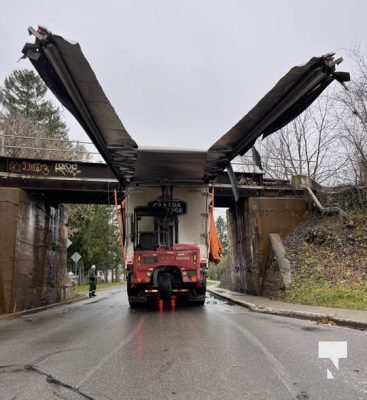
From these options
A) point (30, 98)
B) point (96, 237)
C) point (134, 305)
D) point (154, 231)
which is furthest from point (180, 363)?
point (30, 98)

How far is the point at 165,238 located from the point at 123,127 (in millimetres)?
4175

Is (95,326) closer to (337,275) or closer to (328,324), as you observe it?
(328,324)

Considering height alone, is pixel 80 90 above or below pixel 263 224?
above

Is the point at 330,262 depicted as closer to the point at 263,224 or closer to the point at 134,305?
the point at 263,224

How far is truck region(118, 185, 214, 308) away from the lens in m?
→ 12.4

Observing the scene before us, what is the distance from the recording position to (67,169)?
1709 cm

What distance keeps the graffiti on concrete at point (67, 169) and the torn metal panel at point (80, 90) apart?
642 cm

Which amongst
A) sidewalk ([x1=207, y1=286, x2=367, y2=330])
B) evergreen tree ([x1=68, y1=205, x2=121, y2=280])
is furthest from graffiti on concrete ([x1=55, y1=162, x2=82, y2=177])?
evergreen tree ([x1=68, y1=205, x2=121, y2=280])

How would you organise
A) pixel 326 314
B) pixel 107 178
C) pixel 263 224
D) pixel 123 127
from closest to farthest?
1. pixel 123 127
2. pixel 326 314
3. pixel 107 178
4. pixel 263 224

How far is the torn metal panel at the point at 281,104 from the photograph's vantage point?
910cm

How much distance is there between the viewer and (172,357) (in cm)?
599

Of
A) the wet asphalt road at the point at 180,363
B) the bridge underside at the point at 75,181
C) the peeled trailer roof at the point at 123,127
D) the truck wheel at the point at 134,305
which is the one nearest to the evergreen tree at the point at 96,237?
the bridge underside at the point at 75,181

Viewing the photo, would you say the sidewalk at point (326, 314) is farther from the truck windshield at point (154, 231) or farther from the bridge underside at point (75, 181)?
the bridge underside at point (75, 181)

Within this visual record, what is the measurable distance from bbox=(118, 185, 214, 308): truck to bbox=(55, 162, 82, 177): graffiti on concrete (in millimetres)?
5098
